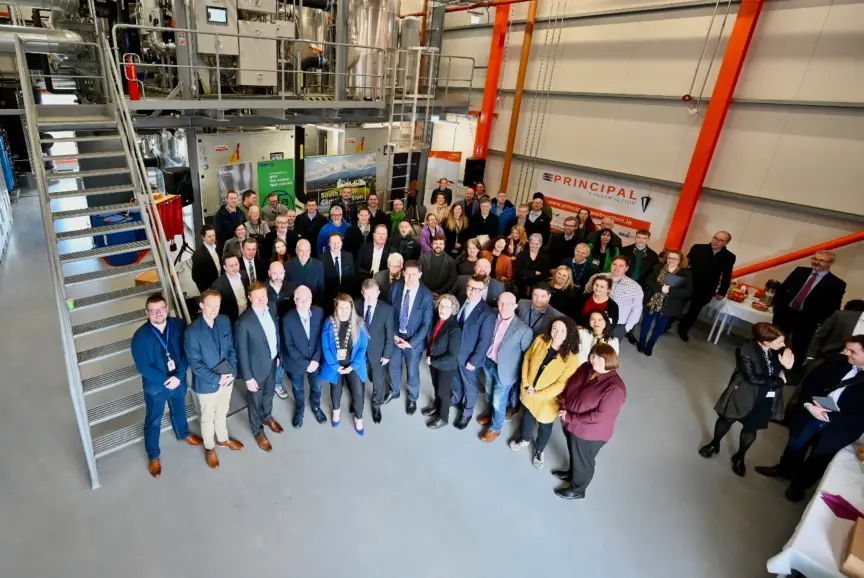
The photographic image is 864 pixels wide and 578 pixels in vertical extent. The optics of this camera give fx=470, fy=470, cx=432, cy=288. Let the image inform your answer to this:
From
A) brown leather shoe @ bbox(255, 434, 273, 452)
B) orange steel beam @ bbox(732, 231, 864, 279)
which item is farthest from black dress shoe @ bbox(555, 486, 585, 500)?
orange steel beam @ bbox(732, 231, 864, 279)

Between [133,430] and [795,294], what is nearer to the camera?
[133,430]

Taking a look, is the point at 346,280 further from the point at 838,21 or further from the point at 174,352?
the point at 838,21

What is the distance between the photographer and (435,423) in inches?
Result: 188

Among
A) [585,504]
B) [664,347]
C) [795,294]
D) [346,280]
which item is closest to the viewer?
[585,504]

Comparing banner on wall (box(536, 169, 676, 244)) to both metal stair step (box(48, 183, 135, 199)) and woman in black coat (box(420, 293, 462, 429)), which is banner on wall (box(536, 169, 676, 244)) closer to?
woman in black coat (box(420, 293, 462, 429))

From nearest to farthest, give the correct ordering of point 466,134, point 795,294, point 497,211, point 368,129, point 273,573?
point 273,573, point 795,294, point 497,211, point 368,129, point 466,134

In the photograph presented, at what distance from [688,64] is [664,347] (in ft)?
15.4

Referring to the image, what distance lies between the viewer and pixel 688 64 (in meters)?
7.71

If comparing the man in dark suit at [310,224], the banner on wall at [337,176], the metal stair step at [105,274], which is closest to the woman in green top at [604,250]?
the man in dark suit at [310,224]

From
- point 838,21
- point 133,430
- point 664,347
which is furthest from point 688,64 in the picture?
point 133,430

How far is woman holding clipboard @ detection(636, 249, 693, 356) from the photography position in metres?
5.95

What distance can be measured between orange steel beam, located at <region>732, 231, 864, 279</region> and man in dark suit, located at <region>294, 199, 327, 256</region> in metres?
6.50

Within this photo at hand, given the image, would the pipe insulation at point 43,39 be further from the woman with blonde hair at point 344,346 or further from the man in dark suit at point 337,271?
the woman with blonde hair at point 344,346

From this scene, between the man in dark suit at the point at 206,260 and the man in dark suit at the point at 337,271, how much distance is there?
44.7 inches
